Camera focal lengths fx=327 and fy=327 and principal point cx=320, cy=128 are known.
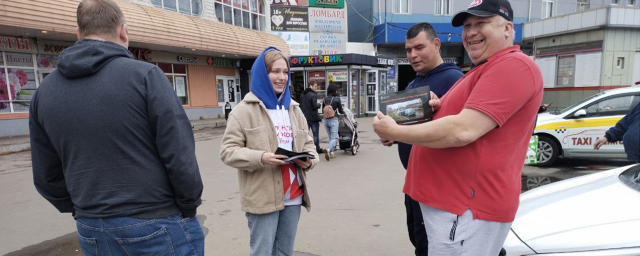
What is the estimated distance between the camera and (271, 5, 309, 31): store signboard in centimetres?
2006

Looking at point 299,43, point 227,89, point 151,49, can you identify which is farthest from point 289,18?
point 151,49

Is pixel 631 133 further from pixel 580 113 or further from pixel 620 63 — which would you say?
pixel 620 63

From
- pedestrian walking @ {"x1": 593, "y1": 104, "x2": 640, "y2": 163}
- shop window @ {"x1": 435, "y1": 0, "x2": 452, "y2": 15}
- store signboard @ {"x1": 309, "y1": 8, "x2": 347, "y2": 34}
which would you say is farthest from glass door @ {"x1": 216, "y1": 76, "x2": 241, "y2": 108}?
pedestrian walking @ {"x1": 593, "y1": 104, "x2": 640, "y2": 163}

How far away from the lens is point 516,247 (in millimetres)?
1859

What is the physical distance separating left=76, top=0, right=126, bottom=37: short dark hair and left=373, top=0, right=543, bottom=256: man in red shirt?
1.35 m

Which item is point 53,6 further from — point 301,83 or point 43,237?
point 301,83

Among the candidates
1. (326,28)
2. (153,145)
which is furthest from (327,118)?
(326,28)

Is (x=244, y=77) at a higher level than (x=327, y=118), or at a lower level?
higher

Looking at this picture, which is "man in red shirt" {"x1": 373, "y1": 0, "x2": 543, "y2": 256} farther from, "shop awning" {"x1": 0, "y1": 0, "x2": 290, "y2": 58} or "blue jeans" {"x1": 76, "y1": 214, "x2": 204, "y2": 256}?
"shop awning" {"x1": 0, "y1": 0, "x2": 290, "y2": 58}

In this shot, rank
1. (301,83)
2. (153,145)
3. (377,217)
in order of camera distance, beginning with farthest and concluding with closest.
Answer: (301,83) → (377,217) → (153,145)

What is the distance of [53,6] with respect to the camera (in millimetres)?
10195

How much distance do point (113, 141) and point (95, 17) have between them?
584 mm

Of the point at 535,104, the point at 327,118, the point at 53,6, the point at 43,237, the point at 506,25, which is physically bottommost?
the point at 43,237

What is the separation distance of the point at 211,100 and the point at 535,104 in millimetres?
18660
